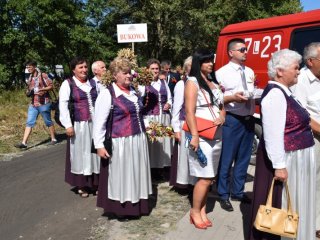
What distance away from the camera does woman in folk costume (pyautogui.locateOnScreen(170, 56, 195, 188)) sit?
5184 millimetres

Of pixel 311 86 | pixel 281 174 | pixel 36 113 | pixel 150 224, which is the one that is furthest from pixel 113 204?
pixel 36 113

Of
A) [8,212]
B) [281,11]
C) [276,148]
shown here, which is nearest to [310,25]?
[276,148]

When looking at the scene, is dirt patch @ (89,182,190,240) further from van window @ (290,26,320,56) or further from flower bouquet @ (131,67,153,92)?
van window @ (290,26,320,56)

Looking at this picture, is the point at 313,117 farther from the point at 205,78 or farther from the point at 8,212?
the point at 8,212

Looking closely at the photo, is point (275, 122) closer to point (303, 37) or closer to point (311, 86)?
point (311, 86)

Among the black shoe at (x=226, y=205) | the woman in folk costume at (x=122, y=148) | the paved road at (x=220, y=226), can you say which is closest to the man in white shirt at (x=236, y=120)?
the black shoe at (x=226, y=205)

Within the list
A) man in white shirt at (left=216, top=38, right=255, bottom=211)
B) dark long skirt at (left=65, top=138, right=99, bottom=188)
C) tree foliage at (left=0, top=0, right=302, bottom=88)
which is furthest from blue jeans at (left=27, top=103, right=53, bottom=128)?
tree foliage at (left=0, top=0, right=302, bottom=88)

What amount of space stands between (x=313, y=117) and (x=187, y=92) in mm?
1190

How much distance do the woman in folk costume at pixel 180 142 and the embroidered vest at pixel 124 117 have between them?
0.82m

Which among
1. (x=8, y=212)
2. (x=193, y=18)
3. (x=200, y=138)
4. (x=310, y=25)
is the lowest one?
(x=8, y=212)

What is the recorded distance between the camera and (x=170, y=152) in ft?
20.9

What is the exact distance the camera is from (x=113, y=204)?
15.1 ft

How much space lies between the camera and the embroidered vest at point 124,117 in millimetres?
4391

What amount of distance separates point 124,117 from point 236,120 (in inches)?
52.4
